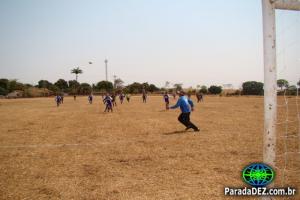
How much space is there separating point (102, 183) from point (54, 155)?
10.0ft

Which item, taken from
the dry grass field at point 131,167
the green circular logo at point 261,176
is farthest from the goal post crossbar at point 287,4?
the dry grass field at point 131,167

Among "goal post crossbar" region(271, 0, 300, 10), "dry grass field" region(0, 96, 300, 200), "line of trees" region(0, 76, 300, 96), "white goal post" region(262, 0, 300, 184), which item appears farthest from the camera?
"line of trees" region(0, 76, 300, 96)

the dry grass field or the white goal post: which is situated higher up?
the white goal post

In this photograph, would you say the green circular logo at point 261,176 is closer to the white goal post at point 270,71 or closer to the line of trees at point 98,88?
the white goal post at point 270,71

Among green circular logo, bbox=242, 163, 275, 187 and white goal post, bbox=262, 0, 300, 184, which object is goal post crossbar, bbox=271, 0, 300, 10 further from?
green circular logo, bbox=242, 163, 275, 187

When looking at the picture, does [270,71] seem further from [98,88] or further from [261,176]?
[98,88]

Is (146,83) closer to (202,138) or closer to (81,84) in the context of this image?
(81,84)

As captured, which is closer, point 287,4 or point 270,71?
point 270,71

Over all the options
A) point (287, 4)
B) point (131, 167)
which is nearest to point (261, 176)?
point (287, 4)

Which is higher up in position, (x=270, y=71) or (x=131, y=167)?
(x=270, y=71)

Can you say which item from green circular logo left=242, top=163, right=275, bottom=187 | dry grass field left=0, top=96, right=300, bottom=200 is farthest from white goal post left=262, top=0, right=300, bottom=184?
dry grass field left=0, top=96, right=300, bottom=200

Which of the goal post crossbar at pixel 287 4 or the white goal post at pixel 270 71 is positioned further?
the goal post crossbar at pixel 287 4

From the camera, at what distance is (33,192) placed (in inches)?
197

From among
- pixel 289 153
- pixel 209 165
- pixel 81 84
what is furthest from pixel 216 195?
pixel 81 84
